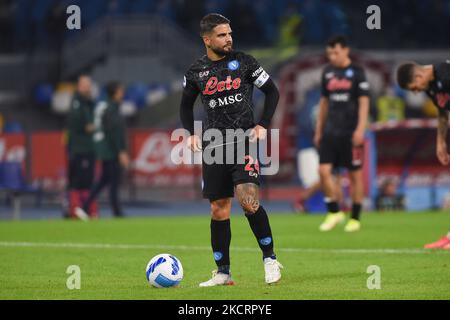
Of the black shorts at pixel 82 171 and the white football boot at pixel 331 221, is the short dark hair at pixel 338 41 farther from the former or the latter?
the black shorts at pixel 82 171

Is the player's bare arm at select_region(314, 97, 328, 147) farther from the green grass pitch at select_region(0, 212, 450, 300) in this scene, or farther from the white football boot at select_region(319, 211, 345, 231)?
the green grass pitch at select_region(0, 212, 450, 300)

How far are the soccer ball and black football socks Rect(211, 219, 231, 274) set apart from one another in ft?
1.44

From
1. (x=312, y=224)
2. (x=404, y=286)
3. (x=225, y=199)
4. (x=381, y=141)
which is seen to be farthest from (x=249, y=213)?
(x=381, y=141)

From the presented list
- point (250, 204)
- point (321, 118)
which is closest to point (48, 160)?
point (321, 118)

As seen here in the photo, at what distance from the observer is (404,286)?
8.43 m

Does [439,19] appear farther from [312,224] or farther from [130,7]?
[312,224]

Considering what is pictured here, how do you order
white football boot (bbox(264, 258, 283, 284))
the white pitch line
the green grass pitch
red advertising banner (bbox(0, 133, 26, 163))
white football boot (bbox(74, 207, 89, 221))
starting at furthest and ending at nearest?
red advertising banner (bbox(0, 133, 26, 163)), white football boot (bbox(74, 207, 89, 221)), the white pitch line, white football boot (bbox(264, 258, 283, 284)), the green grass pitch

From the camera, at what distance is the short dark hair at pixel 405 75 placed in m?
10.8

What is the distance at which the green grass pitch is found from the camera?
26.7 ft

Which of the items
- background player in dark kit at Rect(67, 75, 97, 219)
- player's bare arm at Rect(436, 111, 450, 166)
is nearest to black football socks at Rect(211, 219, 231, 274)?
player's bare arm at Rect(436, 111, 450, 166)

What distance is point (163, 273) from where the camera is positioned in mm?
8391

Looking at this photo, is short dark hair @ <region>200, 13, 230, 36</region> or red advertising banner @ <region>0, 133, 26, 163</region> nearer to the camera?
short dark hair @ <region>200, 13, 230, 36</region>

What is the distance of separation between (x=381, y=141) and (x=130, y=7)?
12805 millimetres
